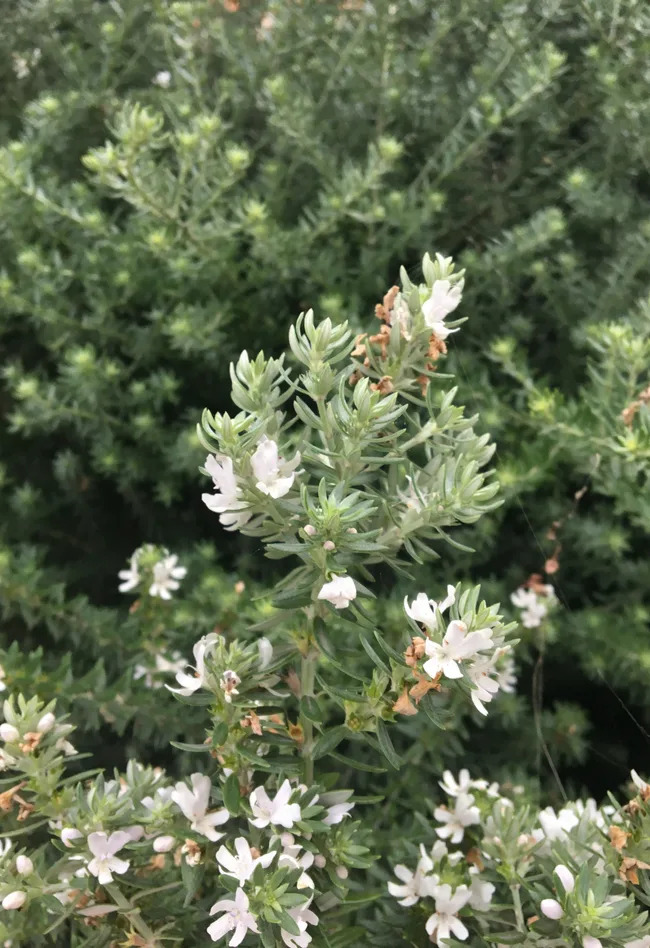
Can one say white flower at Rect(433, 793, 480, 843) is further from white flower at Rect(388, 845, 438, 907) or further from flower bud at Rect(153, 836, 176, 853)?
flower bud at Rect(153, 836, 176, 853)

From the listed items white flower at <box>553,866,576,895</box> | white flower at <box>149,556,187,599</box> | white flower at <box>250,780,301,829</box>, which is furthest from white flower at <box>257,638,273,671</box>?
white flower at <box>149,556,187,599</box>

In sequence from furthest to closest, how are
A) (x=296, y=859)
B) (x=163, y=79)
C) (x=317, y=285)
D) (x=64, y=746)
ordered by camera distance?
(x=163, y=79), (x=317, y=285), (x=64, y=746), (x=296, y=859)

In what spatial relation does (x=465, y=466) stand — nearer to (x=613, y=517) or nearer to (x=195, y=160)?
(x=613, y=517)

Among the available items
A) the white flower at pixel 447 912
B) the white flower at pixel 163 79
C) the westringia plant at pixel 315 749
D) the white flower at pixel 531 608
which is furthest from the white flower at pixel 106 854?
the white flower at pixel 163 79

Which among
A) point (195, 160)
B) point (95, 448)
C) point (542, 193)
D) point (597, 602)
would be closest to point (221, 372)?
point (95, 448)

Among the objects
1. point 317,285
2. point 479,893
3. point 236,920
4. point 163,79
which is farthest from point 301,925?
point 163,79

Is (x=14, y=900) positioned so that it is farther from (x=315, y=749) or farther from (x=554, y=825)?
(x=554, y=825)
